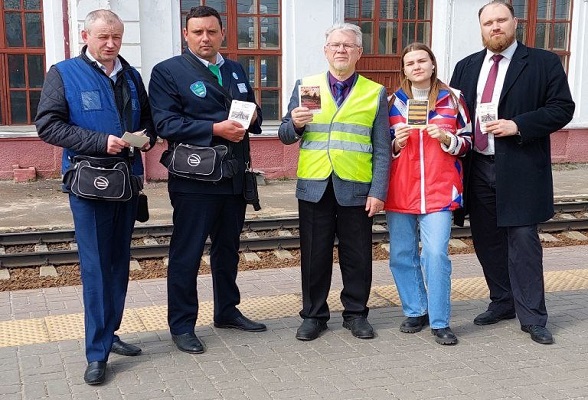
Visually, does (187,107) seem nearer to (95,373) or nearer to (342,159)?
(342,159)

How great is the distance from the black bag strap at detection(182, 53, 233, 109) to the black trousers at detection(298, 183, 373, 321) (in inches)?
36.4

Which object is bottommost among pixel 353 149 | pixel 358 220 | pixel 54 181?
pixel 54 181

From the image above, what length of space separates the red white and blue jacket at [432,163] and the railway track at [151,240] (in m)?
3.51

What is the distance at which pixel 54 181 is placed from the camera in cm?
1363

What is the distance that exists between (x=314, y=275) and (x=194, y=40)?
1.86 m

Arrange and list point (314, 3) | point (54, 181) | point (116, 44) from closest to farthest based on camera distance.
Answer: point (116, 44) → point (54, 181) → point (314, 3)

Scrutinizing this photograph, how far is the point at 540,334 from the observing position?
5.12 m

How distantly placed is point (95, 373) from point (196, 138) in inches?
63.7

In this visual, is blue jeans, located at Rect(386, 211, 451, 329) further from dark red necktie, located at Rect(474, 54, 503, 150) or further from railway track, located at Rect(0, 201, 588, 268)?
railway track, located at Rect(0, 201, 588, 268)

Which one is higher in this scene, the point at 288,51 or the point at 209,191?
the point at 288,51

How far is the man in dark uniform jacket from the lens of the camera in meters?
4.80

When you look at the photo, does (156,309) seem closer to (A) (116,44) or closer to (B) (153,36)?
(A) (116,44)

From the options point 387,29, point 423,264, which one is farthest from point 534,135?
point 387,29

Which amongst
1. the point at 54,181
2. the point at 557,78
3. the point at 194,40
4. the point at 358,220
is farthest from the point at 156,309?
the point at 54,181
